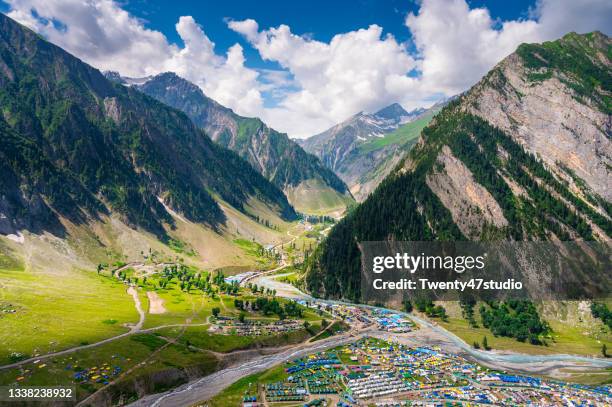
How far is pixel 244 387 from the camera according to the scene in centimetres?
14175

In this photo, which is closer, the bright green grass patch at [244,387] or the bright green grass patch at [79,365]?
the bright green grass patch at [79,365]

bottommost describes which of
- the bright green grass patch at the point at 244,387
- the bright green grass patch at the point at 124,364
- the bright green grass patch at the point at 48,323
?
the bright green grass patch at the point at 244,387

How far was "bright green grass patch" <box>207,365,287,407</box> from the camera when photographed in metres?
131

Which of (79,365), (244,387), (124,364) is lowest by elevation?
(244,387)

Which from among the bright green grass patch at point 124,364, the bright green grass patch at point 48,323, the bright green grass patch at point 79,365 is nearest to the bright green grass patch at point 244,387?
the bright green grass patch at point 124,364

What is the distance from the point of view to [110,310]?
645ft

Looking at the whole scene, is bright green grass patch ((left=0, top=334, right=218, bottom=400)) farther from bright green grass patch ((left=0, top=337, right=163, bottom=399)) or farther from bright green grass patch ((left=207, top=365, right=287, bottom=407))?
bright green grass patch ((left=207, top=365, right=287, bottom=407))

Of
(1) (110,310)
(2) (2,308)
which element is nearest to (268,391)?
(1) (110,310)

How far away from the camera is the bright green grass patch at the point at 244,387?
430 ft

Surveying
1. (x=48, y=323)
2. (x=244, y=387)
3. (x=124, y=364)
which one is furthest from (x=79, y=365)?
(x=244, y=387)

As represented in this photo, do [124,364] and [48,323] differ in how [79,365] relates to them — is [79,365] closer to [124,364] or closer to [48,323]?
[124,364]

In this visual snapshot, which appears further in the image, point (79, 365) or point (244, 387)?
point (244, 387)

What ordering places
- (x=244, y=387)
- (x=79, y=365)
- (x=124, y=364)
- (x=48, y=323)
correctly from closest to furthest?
(x=79, y=365), (x=244, y=387), (x=124, y=364), (x=48, y=323)

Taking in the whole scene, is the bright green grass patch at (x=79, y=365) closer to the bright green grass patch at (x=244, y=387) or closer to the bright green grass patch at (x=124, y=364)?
the bright green grass patch at (x=124, y=364)
